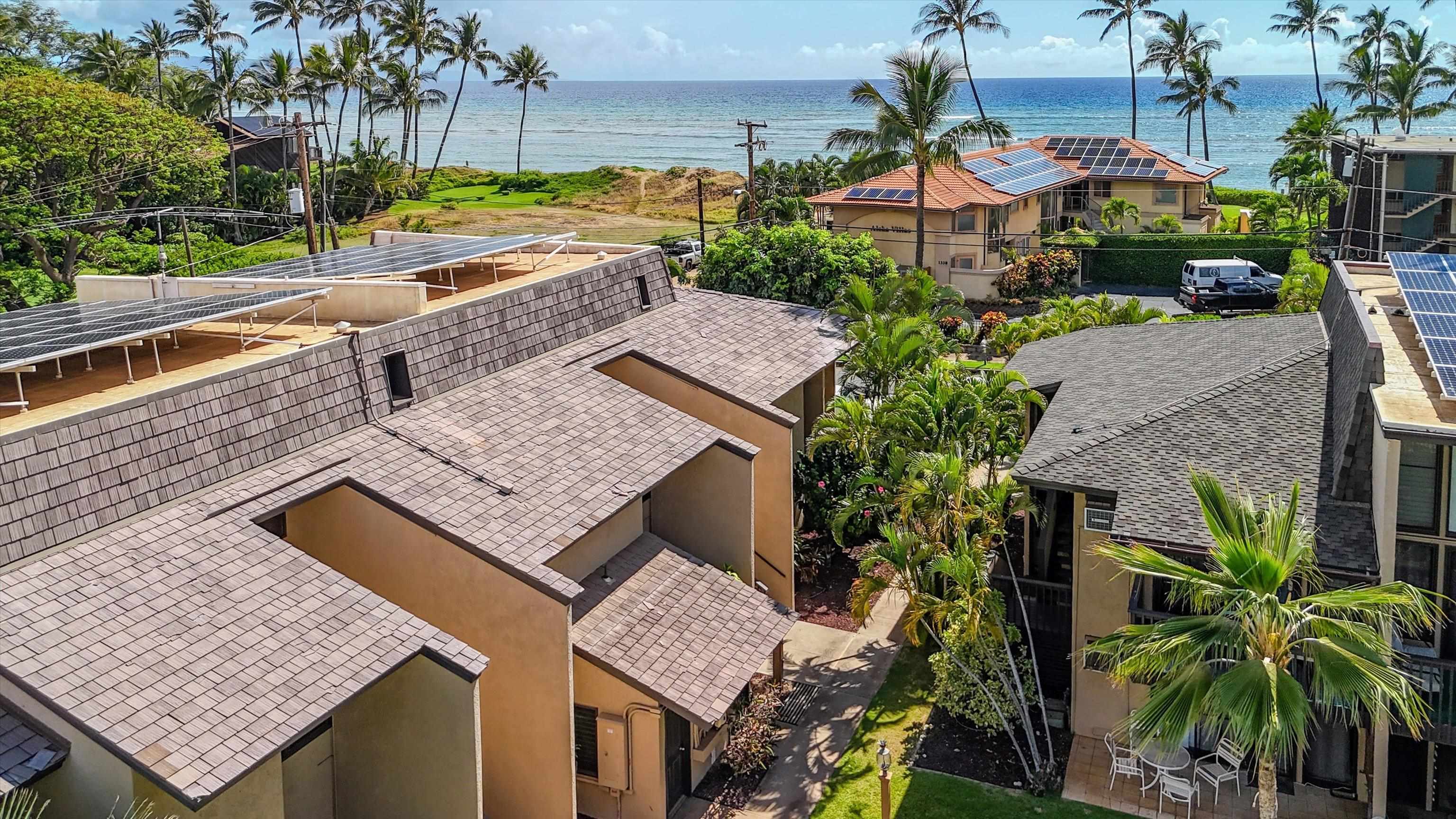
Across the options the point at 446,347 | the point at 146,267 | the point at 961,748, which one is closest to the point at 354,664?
the point at 446,347

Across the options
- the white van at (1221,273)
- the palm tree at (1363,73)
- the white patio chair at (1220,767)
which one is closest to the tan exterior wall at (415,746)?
the white patio chair at (1220,767)

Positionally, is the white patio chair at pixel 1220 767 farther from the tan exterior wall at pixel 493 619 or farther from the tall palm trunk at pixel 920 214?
the tall palm trunk at pixel 920 214

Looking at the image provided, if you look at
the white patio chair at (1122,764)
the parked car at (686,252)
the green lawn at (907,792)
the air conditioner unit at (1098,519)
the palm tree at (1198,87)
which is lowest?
the green lawn at (907,792)

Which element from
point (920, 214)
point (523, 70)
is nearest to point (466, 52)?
point (523, 70)

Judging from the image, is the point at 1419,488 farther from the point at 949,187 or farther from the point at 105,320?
the point at 949,187

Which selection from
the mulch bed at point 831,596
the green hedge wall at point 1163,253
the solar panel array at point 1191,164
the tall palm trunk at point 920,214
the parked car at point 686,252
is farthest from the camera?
the solar panel array at point 1191,164

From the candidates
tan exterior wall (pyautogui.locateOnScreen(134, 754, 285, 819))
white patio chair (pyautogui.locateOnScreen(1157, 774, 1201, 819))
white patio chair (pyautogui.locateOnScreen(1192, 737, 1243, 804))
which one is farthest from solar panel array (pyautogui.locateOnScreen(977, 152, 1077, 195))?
tan exterior wall (pyautogui.locateOnScreen(134, 754, 285, 819))

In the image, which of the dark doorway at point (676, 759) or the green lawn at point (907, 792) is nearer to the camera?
the dark doorway at point (676, 759)
